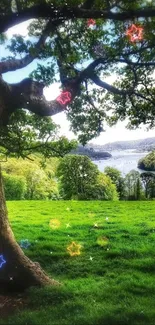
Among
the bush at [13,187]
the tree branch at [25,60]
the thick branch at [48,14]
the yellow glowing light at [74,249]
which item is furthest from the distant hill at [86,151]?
the bush at [13,187]

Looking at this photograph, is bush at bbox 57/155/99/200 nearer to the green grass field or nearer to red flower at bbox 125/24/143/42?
the green grass field

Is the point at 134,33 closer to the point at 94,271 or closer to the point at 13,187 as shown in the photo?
the point at 94,271

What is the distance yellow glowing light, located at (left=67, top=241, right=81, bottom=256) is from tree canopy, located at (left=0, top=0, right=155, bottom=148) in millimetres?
3629

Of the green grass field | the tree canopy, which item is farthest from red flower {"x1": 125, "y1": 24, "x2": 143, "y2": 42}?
the green grass field

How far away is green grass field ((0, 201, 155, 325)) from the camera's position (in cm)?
684

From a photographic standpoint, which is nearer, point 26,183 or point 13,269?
point 13,269

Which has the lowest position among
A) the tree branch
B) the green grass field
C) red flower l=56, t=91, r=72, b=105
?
the green grass field

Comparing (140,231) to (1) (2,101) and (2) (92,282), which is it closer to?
(2) (92,282)

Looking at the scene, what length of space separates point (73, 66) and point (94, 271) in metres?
5.79

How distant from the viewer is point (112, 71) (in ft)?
35.0

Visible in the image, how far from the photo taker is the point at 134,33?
9211mm

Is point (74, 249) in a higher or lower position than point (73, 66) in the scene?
lower

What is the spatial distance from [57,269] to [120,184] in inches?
1166

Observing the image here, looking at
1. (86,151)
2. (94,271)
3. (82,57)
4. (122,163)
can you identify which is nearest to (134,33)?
(82,57)
